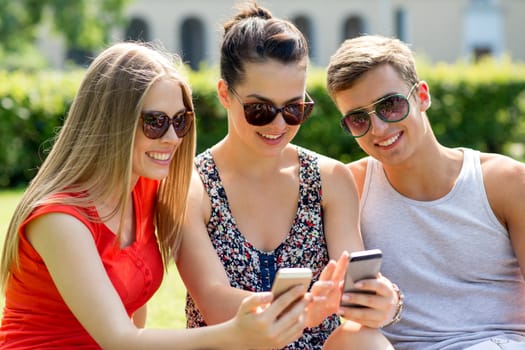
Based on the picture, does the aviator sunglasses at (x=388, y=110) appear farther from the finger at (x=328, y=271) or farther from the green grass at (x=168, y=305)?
the green grass at (x=168, y=305)

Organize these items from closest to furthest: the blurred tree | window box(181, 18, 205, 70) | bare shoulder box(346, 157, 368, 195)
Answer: bare shoulder box(346, 157, 368, 195) < the blurred tree < window box(181, 18, 205, 70)

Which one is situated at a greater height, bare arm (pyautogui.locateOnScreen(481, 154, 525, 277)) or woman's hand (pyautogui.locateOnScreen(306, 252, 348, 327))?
bare arm (pyautogui.locateOnScreen(481, 154, 525, 277))

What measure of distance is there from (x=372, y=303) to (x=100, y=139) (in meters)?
1.16

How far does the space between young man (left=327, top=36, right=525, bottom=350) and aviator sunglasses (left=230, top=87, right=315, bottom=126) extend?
10.2 inches

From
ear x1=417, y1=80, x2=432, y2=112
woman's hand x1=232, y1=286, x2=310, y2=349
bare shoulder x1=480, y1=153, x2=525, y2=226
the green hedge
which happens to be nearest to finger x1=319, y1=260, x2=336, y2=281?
woman's hand x1=232, y1=286, x2=310, y2=349

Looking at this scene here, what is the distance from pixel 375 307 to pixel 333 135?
1125 cm

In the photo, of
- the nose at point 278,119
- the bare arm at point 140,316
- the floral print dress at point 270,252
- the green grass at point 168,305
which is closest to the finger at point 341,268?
the floral print dress at point 270,252

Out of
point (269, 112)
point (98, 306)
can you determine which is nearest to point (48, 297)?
point (98, 306)

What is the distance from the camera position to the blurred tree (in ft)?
101

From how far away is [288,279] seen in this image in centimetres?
262

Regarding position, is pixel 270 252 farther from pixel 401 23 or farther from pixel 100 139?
pixel 401 23

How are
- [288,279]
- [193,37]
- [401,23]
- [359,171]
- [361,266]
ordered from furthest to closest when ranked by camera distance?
[193,37] < [401,23] < [359,171] < [361,266] < [288,279]

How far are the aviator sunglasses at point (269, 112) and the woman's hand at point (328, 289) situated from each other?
28.7 inches

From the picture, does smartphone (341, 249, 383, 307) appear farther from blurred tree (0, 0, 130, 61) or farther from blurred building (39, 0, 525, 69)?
blurred building (39, 0, 525, 69)
